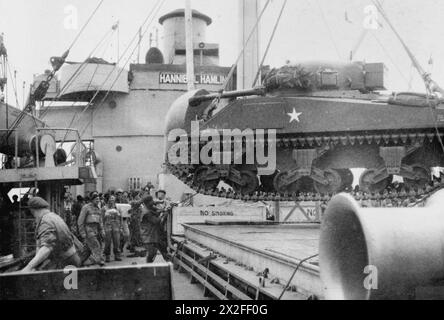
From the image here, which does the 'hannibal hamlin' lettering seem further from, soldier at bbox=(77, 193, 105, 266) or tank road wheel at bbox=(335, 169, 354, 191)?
soldier at bbox=(77, 193, 105, 266)

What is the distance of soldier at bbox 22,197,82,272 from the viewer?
20.0 ft

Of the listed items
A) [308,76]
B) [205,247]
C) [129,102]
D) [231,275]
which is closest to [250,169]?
[308,76]

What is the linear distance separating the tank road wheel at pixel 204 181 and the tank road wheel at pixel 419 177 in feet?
12.3

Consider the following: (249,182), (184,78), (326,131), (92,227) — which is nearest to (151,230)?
(92,227)

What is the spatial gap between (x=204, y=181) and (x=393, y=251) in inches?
356

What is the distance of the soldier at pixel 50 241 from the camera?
6.09 meters

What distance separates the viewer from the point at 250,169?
11.8 m

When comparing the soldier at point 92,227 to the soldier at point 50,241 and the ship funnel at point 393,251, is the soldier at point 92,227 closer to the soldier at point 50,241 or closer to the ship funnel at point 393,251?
the soldier at point 50,241

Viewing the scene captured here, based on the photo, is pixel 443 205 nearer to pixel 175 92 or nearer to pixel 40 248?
pixel 40 248

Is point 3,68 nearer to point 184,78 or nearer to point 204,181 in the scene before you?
point 204,181

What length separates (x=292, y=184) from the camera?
1145cm

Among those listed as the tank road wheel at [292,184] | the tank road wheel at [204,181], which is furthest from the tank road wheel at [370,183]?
the tank road wheel at [204,181]

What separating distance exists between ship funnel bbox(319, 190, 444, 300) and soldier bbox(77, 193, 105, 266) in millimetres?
7368
